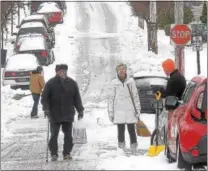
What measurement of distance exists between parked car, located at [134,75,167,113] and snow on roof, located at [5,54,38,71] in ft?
Result: 24.4

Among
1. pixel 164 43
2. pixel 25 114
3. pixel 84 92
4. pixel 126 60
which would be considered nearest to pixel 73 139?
pixel 25 114

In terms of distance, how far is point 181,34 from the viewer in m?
19.7

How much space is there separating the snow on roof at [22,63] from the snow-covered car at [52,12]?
68.6 ft

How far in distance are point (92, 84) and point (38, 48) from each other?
3966mm


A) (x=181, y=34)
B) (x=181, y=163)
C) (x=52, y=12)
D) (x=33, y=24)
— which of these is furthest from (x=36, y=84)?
(x=52, y=12)

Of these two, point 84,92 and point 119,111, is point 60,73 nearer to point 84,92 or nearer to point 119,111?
point 119,111

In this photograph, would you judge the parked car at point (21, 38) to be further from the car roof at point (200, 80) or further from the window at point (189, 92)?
the car roof at point (200, 80)

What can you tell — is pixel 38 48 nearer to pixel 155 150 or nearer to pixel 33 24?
pixel 33 24

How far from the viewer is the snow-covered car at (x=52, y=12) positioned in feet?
166

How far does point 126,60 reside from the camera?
1476 inches

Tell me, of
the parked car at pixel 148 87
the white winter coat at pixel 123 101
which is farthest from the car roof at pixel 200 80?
the parked car at pixel 148 87

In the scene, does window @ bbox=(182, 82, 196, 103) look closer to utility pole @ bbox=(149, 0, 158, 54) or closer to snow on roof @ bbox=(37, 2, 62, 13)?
utility pole @ bbox=(149, 0, 158, 54)

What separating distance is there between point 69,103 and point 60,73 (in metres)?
0.53

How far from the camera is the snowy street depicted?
39.1ft
